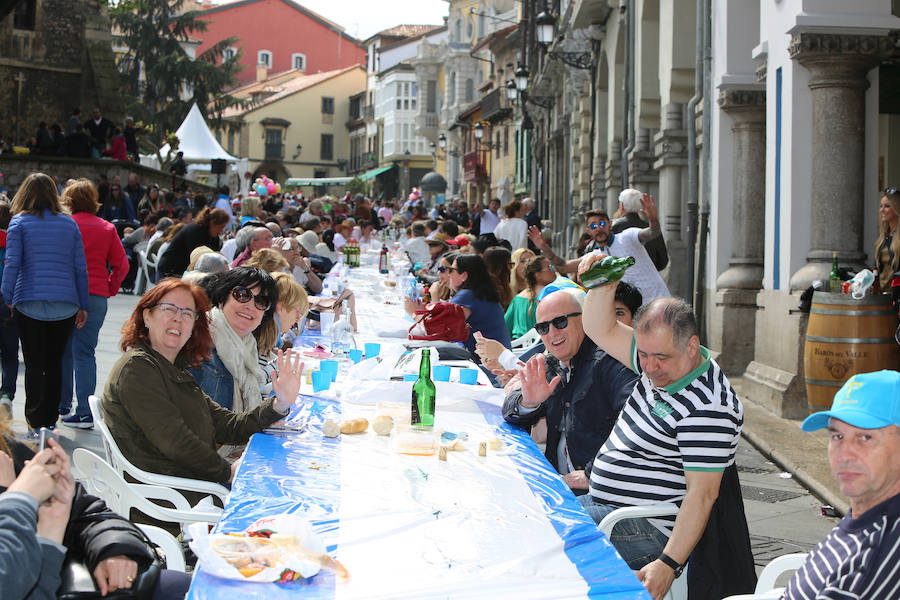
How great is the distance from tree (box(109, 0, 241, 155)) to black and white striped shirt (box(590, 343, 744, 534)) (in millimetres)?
44315

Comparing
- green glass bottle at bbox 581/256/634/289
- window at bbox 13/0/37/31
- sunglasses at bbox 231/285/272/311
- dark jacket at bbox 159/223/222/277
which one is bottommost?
sunglasses at bbox 231/285/272/311

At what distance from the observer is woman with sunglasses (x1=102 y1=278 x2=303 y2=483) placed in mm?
4121

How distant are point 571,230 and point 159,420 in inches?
883

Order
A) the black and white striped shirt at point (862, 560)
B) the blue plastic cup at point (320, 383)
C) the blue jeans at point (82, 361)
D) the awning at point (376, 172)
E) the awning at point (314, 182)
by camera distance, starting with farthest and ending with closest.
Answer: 1. the awning at point (376, 172)
2. the awning at point (314, 182)
3. the blue jeans at point (82, 361)
4. the blue plastic cup at point (320, 383)
5. the black and white striped shirt at point (862, 560)

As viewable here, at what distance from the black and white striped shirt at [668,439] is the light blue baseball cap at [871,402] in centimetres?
97

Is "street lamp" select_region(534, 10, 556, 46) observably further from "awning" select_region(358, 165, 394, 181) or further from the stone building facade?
"awning" select_region(358, 165, 394, 181)

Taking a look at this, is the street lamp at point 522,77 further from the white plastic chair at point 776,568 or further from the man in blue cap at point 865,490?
the man in blue cap at point 865,490

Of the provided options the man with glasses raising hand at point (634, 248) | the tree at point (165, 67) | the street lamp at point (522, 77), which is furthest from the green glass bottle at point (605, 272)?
the tree at point (165, 67)

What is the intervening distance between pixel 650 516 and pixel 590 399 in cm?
80

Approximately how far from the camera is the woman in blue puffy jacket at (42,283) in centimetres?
740

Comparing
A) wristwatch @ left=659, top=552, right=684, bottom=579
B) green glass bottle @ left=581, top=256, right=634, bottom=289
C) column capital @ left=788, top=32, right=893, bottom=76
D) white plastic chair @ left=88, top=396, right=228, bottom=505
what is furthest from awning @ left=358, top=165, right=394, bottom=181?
wristwatch @ left=659, top=552, right=684, bottom=579

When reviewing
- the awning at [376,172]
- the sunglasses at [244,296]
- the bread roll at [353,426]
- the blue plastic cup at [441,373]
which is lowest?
the bread roll at [353,426]

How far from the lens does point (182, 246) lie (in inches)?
397

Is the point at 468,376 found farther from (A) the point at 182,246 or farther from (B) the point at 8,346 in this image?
(A) the point at 182,246
